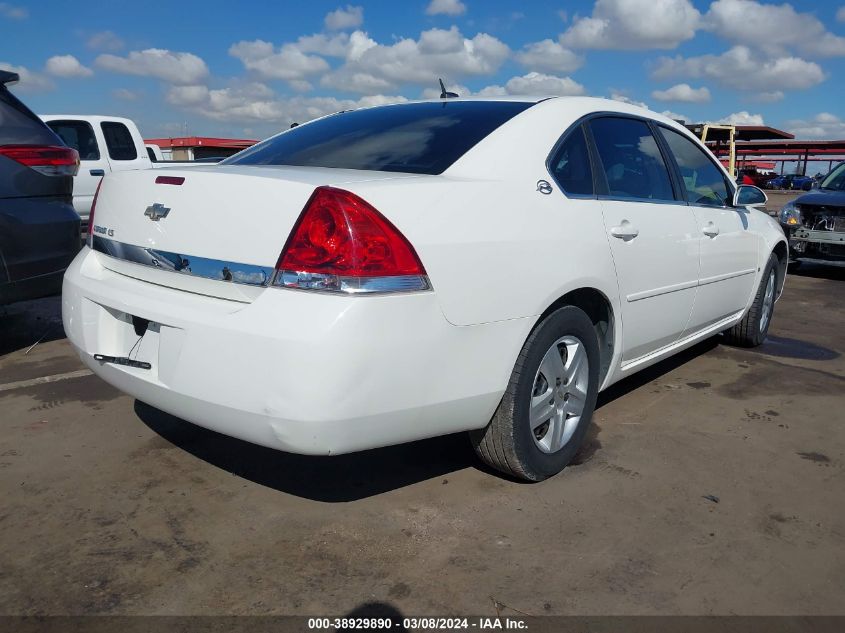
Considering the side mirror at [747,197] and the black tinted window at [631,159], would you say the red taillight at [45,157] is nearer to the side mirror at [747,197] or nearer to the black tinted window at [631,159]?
the black tinted window at [631,159]

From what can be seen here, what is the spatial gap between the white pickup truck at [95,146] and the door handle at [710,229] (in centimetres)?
833

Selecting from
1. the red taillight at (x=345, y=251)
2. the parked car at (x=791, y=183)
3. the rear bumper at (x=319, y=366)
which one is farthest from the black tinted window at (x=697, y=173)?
the parked car at (x=791, y=183)

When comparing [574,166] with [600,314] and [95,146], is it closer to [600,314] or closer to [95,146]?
[600,314]

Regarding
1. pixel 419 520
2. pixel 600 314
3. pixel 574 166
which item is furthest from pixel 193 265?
pixel 600 314

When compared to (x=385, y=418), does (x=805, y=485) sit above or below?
below

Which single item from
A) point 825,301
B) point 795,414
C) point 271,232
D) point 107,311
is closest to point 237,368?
point 271,232

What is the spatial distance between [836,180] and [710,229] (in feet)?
24.5

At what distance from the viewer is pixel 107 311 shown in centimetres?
266

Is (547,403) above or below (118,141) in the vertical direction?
below

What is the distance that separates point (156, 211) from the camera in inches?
98.1

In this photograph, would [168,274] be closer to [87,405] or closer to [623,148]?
[87,405]

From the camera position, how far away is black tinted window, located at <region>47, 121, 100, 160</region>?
1032cm

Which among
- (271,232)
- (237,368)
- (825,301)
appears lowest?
(825,301)

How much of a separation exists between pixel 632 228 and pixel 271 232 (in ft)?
5.56
